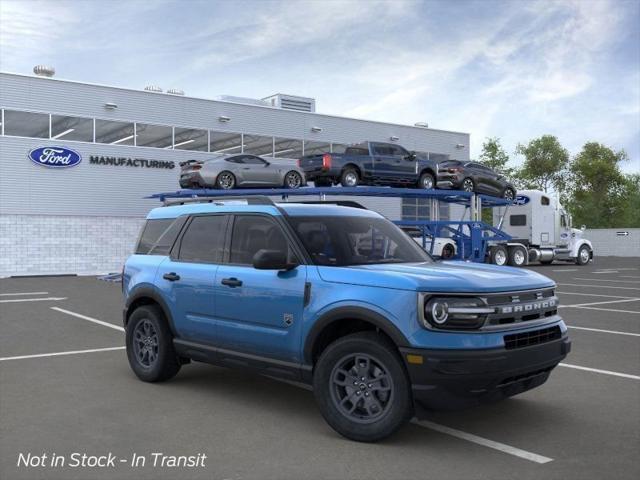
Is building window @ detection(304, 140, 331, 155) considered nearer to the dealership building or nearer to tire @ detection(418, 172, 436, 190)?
the dealership building

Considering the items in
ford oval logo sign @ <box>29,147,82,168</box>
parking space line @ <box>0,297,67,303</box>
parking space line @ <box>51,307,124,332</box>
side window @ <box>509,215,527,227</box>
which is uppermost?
ford oval logo sign @ <box>29,147,82,168</box>

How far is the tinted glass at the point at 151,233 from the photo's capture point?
7289 mm

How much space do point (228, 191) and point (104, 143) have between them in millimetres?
8463

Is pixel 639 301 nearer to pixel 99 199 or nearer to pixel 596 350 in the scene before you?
pixel 596 350

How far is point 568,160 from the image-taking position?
257 feet

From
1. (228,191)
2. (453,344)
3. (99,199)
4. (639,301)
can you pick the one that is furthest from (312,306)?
(99,199)

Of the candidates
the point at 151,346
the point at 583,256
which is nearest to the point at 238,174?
the point at 151,346

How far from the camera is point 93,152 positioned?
29109 mm

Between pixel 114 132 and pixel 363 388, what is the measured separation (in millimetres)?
27132

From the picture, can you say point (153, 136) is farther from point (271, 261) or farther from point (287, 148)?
point (271, 261)

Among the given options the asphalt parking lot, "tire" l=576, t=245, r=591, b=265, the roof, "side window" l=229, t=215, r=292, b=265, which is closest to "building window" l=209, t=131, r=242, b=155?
"tire" l=576, t=245, r=591, b=265

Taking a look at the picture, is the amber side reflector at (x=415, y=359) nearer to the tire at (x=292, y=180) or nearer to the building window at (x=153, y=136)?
the tire at (x=292, y=180)

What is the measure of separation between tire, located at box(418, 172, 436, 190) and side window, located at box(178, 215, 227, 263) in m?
18.8

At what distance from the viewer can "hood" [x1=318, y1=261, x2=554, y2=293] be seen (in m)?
4.80
